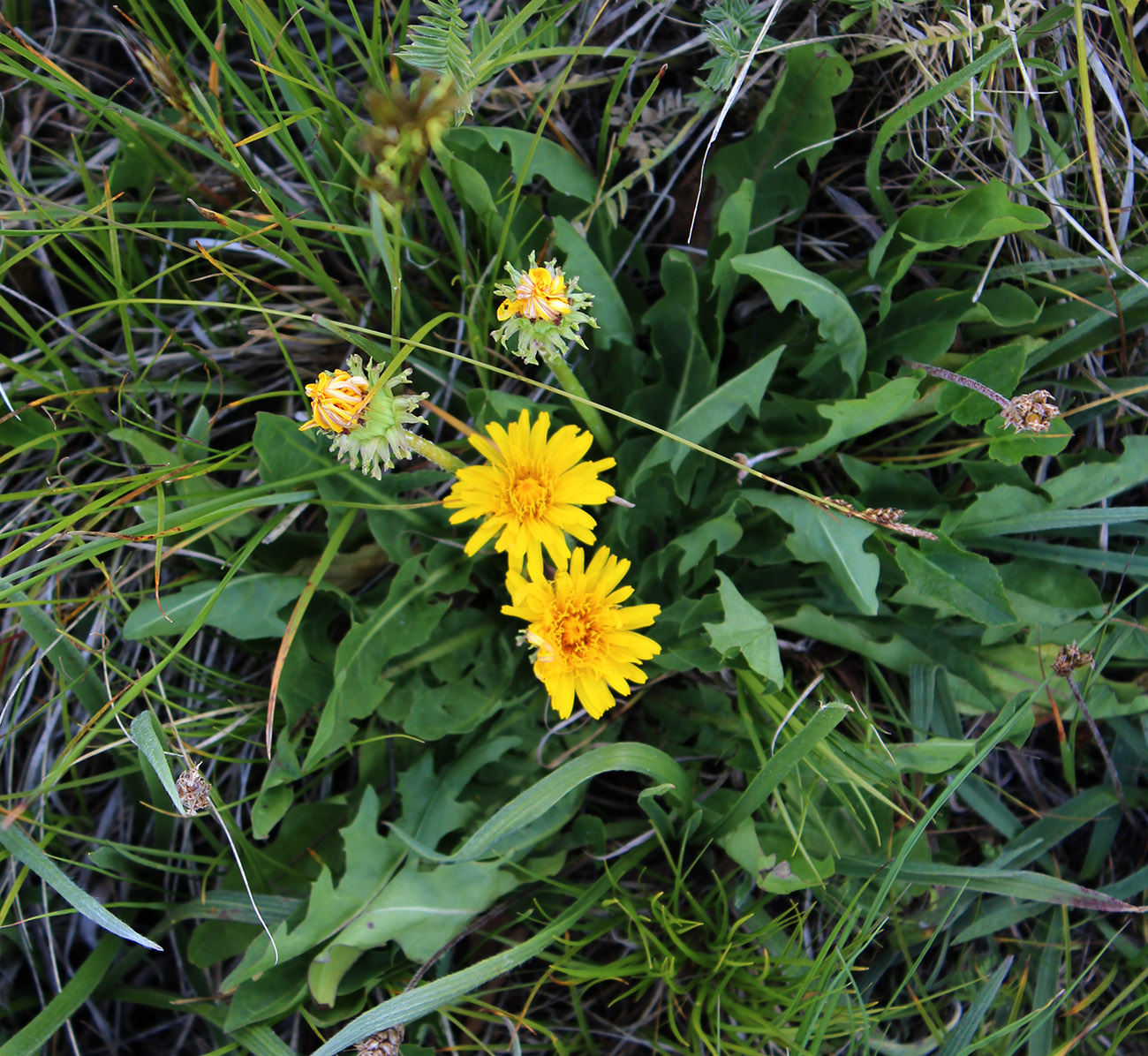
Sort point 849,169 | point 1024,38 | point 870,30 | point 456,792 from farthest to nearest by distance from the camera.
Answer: point 849,169 < point 456,792 < point 870,30 < point 1024,38

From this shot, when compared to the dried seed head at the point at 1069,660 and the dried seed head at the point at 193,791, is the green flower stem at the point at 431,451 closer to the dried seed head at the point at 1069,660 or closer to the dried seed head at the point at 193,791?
the dried seed head at the point at 193,791

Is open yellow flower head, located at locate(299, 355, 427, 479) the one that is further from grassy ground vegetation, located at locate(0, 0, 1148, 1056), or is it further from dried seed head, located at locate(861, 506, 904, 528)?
dried seed head, located at locate(861, 506, 904, 528)

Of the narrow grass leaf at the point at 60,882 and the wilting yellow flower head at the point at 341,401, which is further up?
the wilting yellow flower head at the point at 341,401

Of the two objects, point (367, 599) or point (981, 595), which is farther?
point (367, 599)

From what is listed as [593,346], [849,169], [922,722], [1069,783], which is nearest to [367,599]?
[593,346]

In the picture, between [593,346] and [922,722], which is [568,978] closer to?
[922,722]

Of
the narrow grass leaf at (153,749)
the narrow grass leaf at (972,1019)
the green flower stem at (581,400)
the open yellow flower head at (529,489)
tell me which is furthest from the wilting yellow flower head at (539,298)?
the narrow grass leaf at (972,1019)
